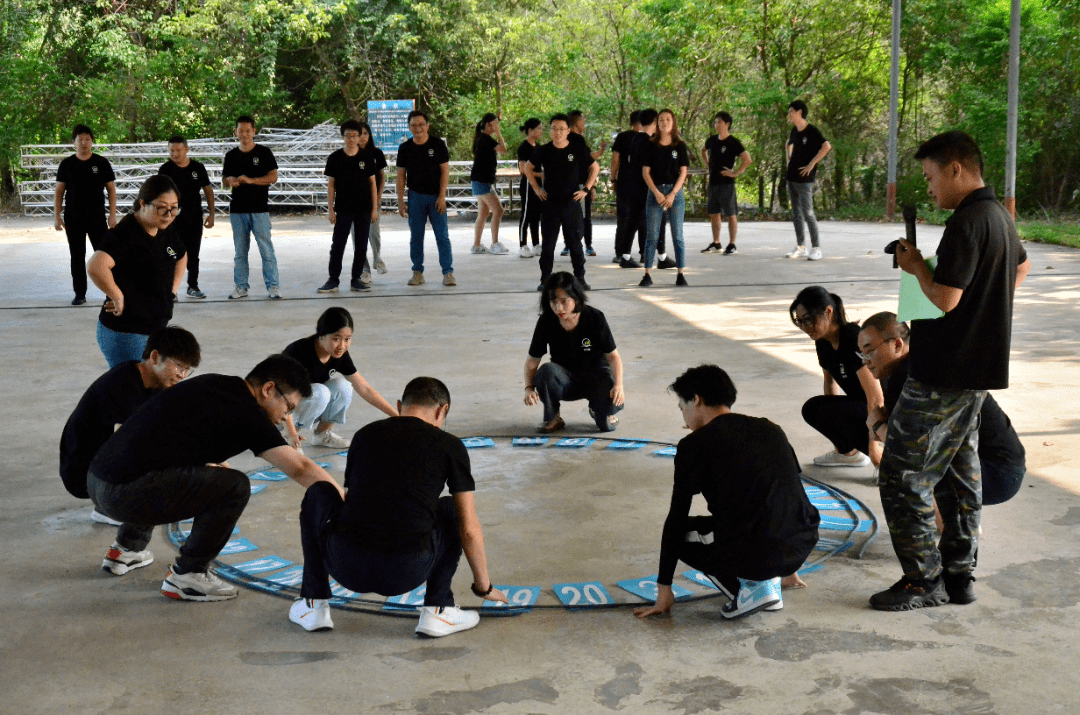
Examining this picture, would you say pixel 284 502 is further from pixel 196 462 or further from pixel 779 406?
pixel 779 406

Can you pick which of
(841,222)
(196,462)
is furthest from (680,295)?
(841,222)

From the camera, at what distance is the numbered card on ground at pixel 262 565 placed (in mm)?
4012

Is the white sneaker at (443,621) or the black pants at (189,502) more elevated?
the black pants at (189,502)

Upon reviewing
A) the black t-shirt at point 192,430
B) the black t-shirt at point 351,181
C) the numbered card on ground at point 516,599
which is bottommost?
the numbered card on ground at point 516,599

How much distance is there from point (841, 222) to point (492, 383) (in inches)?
518

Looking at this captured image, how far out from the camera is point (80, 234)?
32.3 feet

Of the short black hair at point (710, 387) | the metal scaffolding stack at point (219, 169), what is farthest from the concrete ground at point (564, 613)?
the metal scaffolding stack at point (219, 169)

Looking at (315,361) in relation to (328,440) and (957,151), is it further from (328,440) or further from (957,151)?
(957,151)

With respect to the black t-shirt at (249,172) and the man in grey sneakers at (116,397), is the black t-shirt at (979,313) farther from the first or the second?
the black t-shirt at (249,172)

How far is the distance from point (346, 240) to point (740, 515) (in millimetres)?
7850

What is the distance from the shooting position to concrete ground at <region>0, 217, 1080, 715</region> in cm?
301

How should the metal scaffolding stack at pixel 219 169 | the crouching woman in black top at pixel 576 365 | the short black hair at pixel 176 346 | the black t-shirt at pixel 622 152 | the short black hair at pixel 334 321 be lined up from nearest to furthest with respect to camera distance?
the short black hair at pixel 176 346, the short black hair at pixel 334 321, the crouching woman in black top at pixel 576 365, the black t-shirt at pixel 622 152, the metal scaffolding stack at pixel 219 169

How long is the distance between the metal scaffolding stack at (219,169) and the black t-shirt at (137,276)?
1658 centimetres

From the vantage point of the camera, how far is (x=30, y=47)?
26.5m
